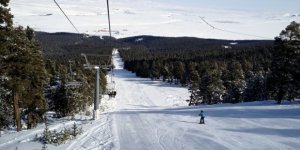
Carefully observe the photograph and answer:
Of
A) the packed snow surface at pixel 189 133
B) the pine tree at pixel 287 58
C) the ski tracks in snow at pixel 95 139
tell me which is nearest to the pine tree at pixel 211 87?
the pine tree at pixel 287 58

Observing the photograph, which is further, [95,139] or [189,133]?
[189,133]

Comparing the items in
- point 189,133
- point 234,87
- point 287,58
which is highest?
point 287,58

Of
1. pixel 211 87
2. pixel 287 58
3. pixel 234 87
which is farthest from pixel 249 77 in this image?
pixel 287 58

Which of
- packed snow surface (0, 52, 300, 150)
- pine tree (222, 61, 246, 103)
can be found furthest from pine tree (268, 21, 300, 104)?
pine tree (222, 61, 246, 103)

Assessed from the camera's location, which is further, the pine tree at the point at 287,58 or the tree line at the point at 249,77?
the tree line at the point at 249,77

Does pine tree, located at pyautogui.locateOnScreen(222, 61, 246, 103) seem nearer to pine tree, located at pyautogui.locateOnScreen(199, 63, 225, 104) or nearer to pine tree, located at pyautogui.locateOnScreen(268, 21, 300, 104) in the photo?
pine tree, located at pyautogui.locateOnScreen(199, 63, 225, 104)

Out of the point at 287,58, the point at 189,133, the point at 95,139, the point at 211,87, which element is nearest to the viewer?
the point at 95,139

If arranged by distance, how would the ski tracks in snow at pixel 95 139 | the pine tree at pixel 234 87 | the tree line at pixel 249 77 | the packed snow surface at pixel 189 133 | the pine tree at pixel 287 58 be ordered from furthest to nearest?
the pine tree at pixel 234 87, the tree line at pixel 249 77, the pine tree at pixel 287 58, the packed snow surface at pixel 189 133, the ski tracks in snow at pixel 95 139

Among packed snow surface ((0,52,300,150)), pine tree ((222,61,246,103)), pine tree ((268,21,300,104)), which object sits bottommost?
pine tree ((222,61,246,103))

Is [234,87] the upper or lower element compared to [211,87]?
lower

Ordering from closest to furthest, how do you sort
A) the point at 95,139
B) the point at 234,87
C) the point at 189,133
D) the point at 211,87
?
the point at 95,139, the point at 189,133, the point at 211,87, the point at 234,87

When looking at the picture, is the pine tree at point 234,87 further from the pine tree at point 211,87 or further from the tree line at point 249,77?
the pine tree at point 211,87

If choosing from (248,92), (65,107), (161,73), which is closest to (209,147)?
(65,107)

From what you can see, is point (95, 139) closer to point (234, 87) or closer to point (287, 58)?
point (287, 58)
